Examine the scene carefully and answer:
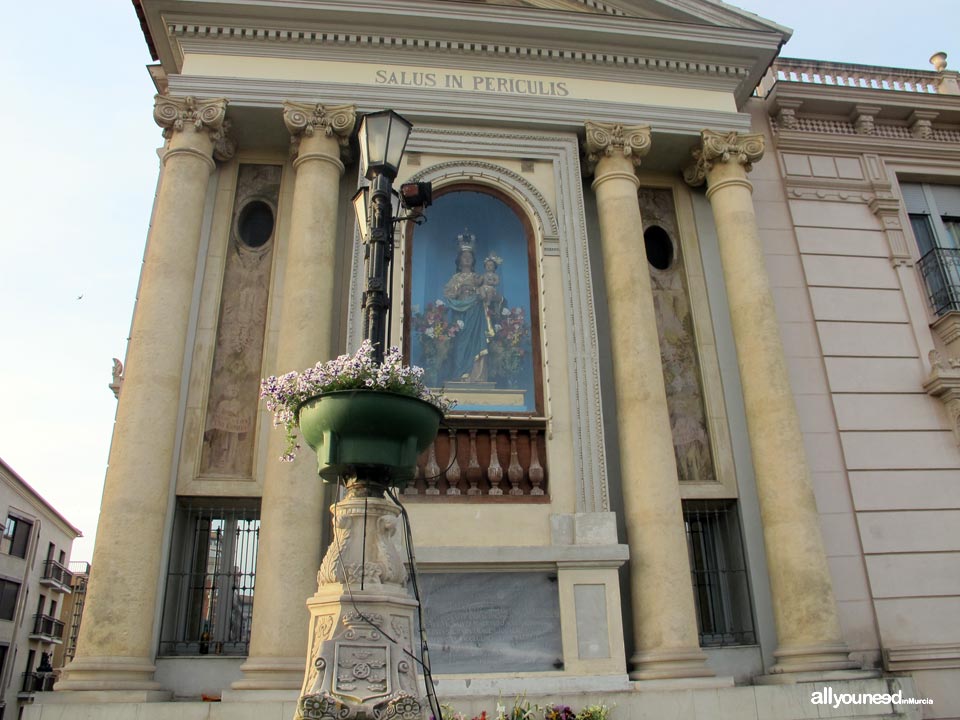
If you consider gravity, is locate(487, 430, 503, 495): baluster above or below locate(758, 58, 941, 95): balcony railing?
below

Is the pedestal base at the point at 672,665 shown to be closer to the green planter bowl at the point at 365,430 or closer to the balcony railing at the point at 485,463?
the balcony railing at the point at 485,463

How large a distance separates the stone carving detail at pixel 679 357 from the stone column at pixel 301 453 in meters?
5.73

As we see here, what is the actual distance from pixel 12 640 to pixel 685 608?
4226cm

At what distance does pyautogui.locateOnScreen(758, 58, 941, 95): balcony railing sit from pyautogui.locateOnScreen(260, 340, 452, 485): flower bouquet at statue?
14352mm

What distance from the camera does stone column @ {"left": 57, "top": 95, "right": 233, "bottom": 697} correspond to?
990 cm

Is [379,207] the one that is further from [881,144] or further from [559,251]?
[881,144]

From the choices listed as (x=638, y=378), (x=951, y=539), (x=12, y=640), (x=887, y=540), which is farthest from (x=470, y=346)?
(x=12, y=640)

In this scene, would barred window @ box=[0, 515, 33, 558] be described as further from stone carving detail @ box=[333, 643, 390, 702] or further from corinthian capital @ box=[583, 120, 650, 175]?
stone carving detail @ box=[333, 643, 390, 702]

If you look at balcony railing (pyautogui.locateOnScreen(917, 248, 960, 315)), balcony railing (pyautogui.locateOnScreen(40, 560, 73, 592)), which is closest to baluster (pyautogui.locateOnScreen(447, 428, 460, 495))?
balcony railing (pyautogui.locateOnScreen(917, 248, 960, 315))

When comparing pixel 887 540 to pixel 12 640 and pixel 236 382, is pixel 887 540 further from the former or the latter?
pixel 12 640

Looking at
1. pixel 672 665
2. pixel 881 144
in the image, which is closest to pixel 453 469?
pixel 672 665

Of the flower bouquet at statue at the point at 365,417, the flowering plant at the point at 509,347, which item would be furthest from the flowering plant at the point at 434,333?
the flower bouquet at statue at the point at 365,417

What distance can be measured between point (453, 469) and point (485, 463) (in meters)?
0.52

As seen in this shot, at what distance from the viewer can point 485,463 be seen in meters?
11.8
